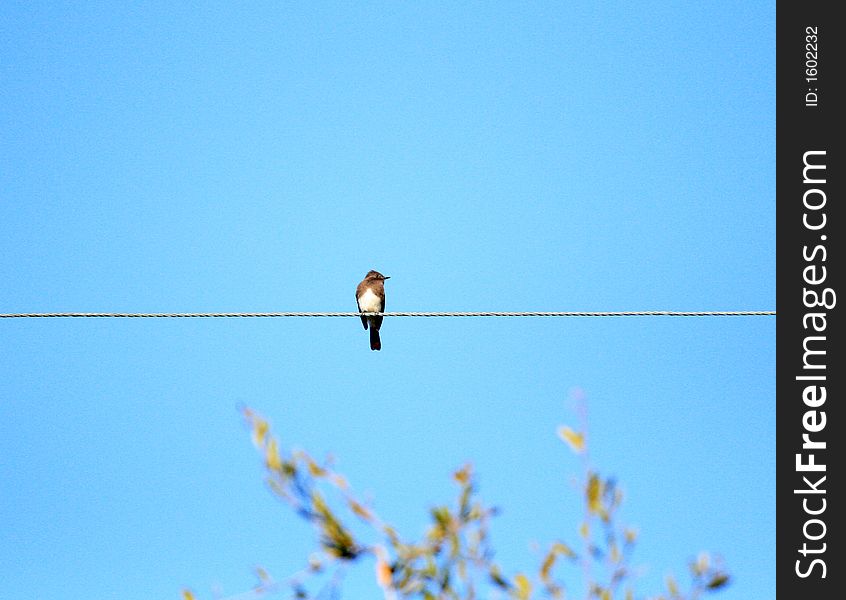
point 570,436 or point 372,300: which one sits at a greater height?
point 372,300

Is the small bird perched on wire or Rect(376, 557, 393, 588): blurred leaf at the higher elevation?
the small bird perched on wire

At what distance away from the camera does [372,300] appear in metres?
12.9

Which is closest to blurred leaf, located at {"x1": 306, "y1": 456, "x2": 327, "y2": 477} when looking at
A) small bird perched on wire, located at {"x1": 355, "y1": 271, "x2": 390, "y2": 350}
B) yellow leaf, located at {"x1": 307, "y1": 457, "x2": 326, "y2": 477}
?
yellow leaf, located at {"x1": 307, "y1": 457, "x2": 326, "y2": 477}

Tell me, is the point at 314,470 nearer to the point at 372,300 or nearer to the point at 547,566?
the point at 547,566

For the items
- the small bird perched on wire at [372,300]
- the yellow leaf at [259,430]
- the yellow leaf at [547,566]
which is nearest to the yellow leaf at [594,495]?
the yellow leaf at [547,566]

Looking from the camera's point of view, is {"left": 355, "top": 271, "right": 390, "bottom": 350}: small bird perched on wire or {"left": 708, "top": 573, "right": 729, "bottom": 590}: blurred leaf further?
{"left": 355, "top": 271, "right": 390, "bottom": 350}: small bird perched on wire

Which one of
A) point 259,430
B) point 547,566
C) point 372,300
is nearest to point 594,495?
point 547,566

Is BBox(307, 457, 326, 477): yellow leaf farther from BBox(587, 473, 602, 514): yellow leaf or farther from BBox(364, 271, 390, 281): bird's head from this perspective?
BBox(364, 271, 390, 281): bird's head

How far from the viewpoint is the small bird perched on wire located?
496 inches

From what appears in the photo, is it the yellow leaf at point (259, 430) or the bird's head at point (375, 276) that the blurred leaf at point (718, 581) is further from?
the bird's head at point (375, 276)
